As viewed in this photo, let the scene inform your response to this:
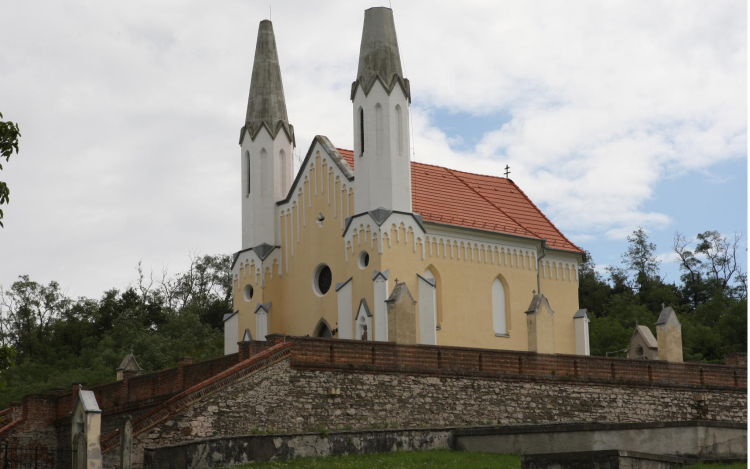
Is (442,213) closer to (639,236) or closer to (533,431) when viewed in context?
(533,431)

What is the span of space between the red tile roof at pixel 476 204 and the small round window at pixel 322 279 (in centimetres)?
338

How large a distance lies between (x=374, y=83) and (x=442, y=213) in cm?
479

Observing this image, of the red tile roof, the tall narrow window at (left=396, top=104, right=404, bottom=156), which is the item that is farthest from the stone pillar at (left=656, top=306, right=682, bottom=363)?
the tall narrow window at (left=396, top=104, right=404, bottom=156)

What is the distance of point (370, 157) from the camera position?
3331 centimetres

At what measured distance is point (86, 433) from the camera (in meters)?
20.2

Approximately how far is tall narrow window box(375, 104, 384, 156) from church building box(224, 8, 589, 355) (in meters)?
0.04

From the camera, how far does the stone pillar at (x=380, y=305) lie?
31578 mm

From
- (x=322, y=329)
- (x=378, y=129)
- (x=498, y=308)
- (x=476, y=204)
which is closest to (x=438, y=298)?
(x=498, y=308)

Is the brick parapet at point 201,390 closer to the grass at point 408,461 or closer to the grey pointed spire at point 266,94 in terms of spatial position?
the grass at point 408,461

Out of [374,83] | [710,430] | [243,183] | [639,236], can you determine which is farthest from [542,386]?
[639,236]

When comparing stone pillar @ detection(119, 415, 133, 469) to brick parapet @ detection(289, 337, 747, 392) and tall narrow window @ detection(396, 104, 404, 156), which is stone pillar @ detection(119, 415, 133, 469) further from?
tall narrow window @ detection(396, 104, 404, 156)

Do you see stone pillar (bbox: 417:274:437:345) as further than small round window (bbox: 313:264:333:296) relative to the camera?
No

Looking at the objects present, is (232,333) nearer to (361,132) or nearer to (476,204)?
(361,132)

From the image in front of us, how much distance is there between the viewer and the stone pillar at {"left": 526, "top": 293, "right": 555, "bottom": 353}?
29.7 metres
